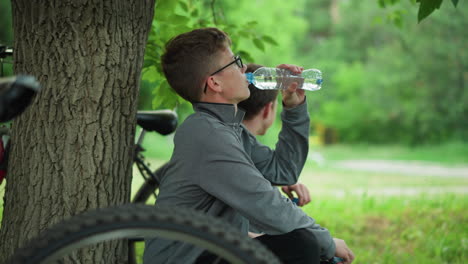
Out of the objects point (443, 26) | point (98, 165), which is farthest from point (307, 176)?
point (443, 26)

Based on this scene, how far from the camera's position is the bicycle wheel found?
1195mm

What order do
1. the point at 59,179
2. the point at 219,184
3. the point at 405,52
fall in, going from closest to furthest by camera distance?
1. the point at 219,184
2. the point at 59,179
3. the point at 405,52

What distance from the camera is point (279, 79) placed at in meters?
2.51

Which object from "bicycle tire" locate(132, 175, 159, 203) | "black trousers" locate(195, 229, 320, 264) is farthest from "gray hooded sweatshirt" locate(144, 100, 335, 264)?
"bicycle tire" locate(132, 175, 159, 203)

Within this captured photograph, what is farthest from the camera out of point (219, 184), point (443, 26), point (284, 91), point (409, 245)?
point (443, 26)

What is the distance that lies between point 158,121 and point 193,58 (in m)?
0.95

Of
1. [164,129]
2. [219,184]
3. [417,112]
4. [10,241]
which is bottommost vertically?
[417,112]

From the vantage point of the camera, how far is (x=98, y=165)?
214 centimetres

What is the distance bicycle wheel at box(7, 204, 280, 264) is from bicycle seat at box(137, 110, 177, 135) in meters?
1.74

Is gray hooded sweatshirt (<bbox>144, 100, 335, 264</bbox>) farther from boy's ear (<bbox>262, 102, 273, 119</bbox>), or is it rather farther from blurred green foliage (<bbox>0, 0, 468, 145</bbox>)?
blurred green foliage (<bbox>0, 0, 468, 145</bbox>)

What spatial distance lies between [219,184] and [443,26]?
21635mm

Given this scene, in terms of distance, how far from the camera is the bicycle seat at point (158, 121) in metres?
2.94

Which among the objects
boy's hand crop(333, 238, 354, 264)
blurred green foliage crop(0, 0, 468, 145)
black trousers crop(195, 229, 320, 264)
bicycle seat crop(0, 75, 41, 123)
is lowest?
blurred green foliage crop(0, 0, 468, 145)

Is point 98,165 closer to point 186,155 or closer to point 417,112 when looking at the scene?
point 186,155
